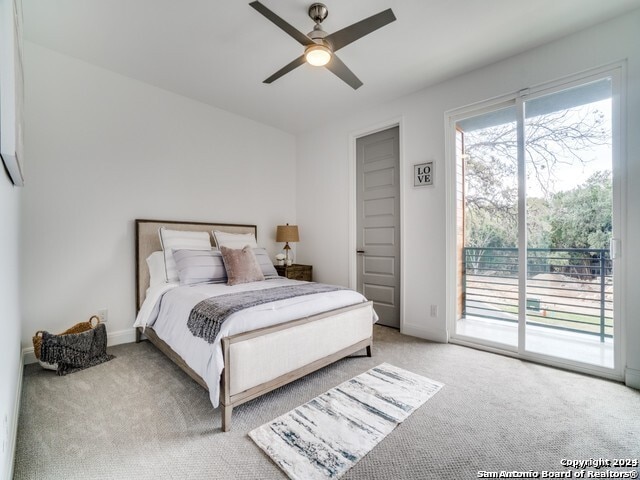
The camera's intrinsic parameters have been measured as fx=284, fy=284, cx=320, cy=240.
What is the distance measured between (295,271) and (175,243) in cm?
163

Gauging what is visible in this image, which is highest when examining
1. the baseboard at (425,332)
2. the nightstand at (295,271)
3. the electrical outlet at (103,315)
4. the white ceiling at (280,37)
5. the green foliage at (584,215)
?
the white ceiling at (280,37)

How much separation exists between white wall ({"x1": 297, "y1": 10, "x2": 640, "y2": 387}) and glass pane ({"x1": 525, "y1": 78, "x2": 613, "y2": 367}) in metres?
0.16

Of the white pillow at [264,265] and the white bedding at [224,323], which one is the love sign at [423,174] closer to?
the white bedding at [224,323]

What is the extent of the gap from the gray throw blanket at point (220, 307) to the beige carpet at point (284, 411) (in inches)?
20.3

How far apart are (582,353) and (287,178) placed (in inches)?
159

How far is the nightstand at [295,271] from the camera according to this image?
397 centimetres

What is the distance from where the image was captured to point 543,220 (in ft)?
8.53

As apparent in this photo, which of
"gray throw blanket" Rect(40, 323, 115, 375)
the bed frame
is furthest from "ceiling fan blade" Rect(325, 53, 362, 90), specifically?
"gray throw blanket" Rect(40, 323, 115, 375)

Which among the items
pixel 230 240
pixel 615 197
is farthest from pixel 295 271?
pixel 615 197

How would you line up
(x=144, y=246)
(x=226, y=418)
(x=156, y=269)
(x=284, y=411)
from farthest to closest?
1. (x=144, y=246)
2. (x=156, y=269)
3. (x=284, y=411)
4. (x=226, y=418)

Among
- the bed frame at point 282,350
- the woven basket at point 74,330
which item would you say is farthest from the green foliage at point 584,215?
the woven basket at point 74,330

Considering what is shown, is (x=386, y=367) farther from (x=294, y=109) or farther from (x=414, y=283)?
(x=294, y=109)

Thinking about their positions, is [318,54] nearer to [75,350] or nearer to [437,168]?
[437,168]

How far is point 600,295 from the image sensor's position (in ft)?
7.77
